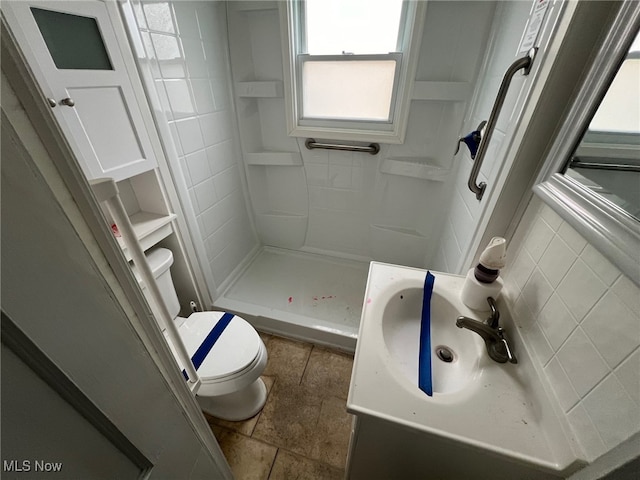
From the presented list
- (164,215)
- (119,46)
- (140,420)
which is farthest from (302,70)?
(140,420)

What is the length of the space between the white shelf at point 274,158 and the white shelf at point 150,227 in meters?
0.72

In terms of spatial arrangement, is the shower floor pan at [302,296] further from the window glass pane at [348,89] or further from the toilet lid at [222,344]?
the window glass pane at [348,89]

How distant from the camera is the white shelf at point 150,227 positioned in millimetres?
1078

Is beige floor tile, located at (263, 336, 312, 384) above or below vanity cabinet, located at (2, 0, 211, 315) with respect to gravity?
below

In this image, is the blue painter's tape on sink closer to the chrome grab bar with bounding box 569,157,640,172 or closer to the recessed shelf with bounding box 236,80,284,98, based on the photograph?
the chrome grab bar with bounding box 569,157,640,172

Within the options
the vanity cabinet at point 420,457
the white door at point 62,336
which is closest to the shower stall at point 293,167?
the vanity cabinet at point 420,457

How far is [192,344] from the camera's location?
41.2 inches

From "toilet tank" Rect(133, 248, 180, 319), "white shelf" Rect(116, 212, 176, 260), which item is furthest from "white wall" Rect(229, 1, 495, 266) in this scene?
"toilet tank" Rect(133, 248, 180, 319)

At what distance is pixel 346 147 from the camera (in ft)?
5.10

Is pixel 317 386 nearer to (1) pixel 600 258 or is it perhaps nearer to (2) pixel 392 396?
(2) pixel 392 396

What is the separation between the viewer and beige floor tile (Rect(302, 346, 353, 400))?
129 cm

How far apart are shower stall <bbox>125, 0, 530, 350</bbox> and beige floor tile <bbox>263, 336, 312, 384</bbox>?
75 mm

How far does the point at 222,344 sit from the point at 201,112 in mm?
1163

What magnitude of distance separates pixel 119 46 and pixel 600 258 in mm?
1469
